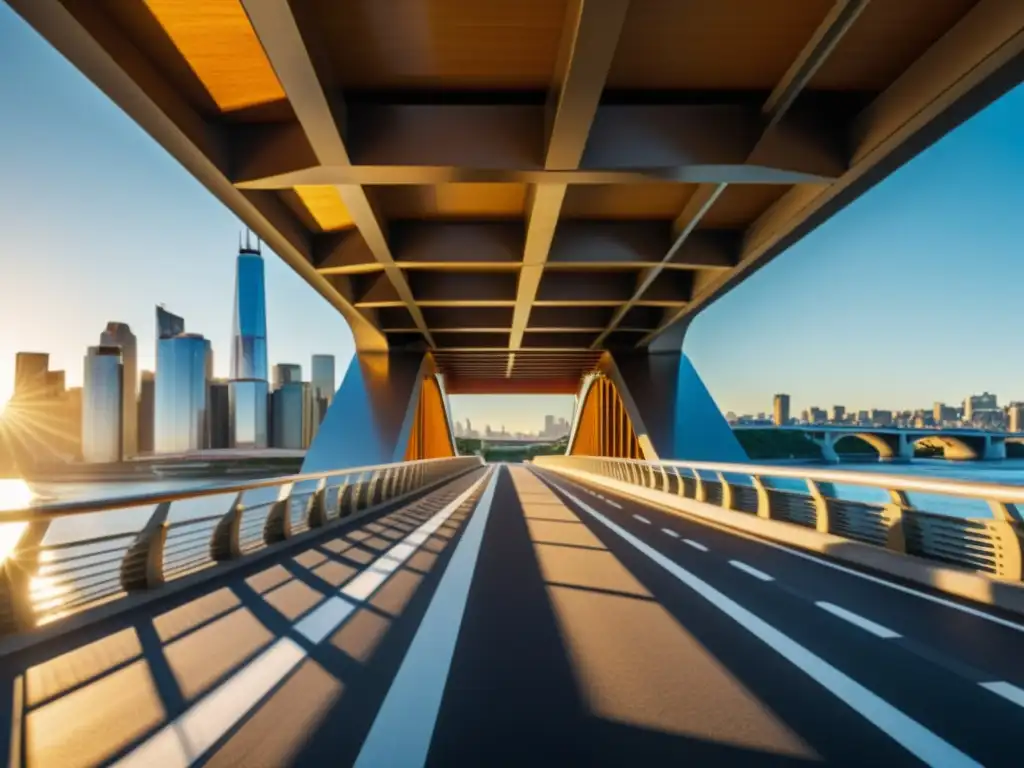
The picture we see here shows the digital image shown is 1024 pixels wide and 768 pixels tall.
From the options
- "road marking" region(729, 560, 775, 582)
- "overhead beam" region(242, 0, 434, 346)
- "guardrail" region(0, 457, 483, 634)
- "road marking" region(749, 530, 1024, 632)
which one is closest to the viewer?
"guardrail" region(0, 457, 483, 634)

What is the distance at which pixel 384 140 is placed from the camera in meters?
11.7

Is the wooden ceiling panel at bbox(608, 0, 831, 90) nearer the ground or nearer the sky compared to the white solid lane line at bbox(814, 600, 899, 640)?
nearer the sky

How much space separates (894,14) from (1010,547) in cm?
646

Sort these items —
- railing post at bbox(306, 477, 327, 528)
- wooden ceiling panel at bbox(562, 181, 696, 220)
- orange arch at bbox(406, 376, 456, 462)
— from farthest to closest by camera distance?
1. orange arch at bbox(406, 376, 456, 462)
2. wooden ceiling panel at bbox(562, 181, 696, 220)
3. railing post at bbox(306, 477, 327, 528)

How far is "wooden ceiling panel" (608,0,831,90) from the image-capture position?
904 centimetres

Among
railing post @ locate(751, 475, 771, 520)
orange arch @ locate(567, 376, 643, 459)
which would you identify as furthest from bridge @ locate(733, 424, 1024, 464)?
railing post @ locate(751, 475, 771, 520)

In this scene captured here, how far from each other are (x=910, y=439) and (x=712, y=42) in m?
66.0

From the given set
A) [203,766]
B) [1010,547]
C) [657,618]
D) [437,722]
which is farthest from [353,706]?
[1010,547]

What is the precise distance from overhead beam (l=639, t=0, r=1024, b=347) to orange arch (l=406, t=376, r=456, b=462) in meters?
27.5

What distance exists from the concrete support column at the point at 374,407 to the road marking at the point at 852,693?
26885 mm

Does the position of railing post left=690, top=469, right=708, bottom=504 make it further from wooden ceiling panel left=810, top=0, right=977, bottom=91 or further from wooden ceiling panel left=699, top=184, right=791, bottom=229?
wooden ceiling panel left=810, top=0, right=977, bottom=91

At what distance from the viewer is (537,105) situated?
11.8m

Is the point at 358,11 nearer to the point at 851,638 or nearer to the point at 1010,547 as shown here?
the point at 851,638

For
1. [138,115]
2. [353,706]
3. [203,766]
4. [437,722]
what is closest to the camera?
[203,766]
